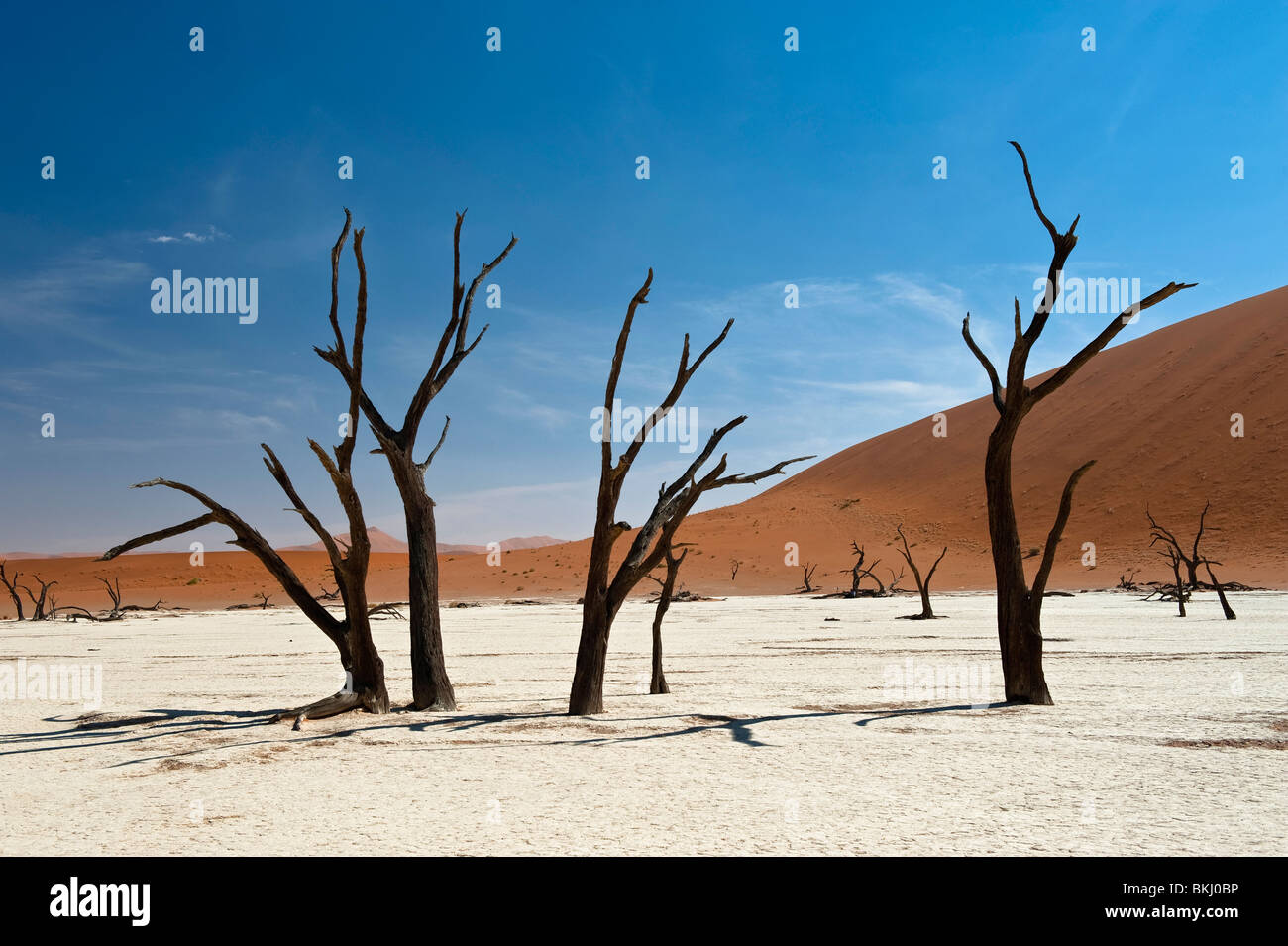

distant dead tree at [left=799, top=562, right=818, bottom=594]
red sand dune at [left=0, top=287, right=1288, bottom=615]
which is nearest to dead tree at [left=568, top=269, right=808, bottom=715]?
distant dead tree at [left=799, top=562, right=818, bottom=594]

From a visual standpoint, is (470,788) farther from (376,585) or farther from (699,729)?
(376,585)

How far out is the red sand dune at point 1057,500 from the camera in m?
53.7

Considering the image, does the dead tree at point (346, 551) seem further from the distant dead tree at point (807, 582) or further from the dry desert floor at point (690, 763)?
the distant dead tree at point (807, 582)

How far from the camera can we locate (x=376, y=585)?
60.4 m

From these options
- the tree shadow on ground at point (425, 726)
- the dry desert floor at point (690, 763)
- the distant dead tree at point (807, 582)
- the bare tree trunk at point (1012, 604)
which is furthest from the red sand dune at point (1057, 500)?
the tree shadow on ground at point (425, 726)

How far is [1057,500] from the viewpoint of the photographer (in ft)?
205

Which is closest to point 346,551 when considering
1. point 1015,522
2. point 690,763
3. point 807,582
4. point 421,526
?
point 421,526

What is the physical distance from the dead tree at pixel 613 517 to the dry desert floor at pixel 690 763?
514 millimetres

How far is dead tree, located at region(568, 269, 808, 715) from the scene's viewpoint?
366 inches

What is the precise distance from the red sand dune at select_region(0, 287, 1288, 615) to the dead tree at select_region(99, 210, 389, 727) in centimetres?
4161

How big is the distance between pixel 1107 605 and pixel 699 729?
90.6ft

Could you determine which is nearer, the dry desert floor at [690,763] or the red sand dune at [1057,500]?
the dry desert floor at [690,763]

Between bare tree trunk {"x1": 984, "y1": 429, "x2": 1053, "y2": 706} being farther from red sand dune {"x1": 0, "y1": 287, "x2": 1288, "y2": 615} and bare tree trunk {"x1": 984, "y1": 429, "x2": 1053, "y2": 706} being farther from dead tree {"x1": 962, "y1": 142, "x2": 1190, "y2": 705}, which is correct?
red sand dune {"x1": 0, "y1": 287, "x2": 1288, "y2": 615}
